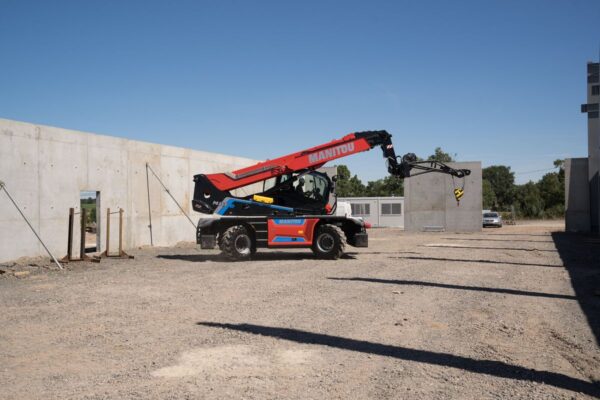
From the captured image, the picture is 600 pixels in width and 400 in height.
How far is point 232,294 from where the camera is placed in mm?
9961

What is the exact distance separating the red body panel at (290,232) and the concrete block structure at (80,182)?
6.88m

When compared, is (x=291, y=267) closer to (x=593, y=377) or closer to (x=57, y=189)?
(x=57, y=189)

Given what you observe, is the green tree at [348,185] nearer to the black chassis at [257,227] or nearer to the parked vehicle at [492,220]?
the parked vehicle at [492,220]

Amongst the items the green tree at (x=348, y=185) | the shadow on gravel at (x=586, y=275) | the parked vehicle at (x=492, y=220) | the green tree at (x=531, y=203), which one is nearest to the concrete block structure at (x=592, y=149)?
the parked vehicle at (x=492, y=220)

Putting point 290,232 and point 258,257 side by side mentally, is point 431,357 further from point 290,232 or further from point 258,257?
point 258,257

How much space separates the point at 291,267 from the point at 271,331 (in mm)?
7209

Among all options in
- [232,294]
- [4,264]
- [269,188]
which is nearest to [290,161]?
[269,188]

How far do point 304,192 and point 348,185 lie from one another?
55726 millimetres

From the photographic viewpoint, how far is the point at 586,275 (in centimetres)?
1258

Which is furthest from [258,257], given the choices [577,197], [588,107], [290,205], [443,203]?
[588,107]

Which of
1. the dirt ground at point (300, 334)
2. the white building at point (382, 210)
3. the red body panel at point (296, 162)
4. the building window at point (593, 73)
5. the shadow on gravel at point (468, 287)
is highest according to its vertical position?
the building window at point (593, 73)

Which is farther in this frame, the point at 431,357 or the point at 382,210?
the point at 382,210

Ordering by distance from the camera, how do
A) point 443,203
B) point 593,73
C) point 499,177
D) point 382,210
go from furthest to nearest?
point 499,177 → point 382,210 → point 443,203 → point 593,73

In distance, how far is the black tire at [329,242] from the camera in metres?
15.8
